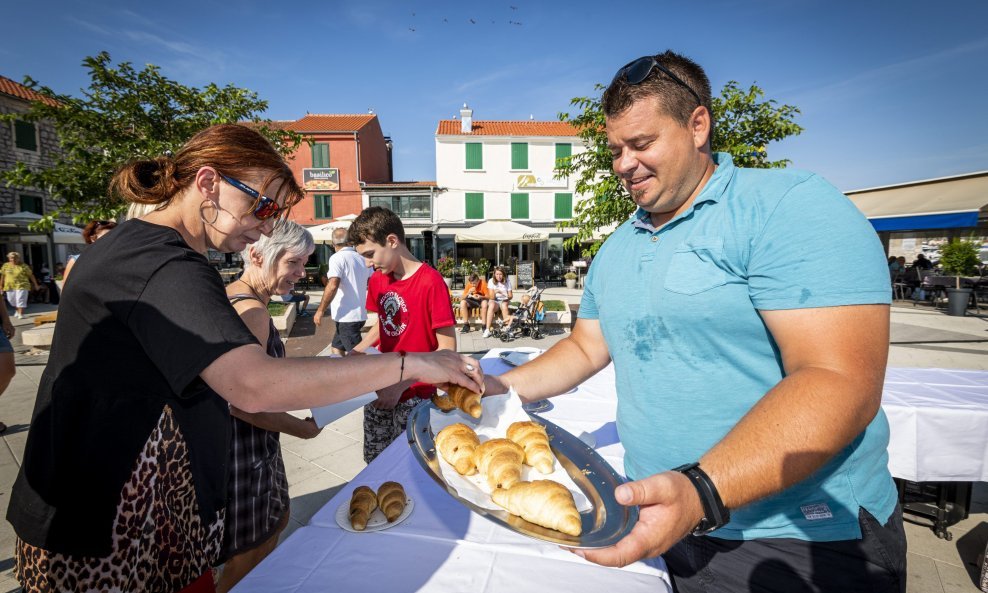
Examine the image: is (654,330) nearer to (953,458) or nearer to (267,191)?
(267,191)

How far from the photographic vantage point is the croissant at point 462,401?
1761 mm

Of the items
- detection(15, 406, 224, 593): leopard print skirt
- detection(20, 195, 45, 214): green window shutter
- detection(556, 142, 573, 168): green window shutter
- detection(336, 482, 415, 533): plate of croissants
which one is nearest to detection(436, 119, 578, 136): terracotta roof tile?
→ detection(556, 142, 573, 168): green window shutter

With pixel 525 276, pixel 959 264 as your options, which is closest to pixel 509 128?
pixel 525 276

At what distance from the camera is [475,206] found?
92.8ft

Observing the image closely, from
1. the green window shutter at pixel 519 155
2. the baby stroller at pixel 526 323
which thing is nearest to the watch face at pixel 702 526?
the baby stroller at pixel 526 323

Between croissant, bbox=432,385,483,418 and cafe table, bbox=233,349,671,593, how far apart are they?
1.22 feet

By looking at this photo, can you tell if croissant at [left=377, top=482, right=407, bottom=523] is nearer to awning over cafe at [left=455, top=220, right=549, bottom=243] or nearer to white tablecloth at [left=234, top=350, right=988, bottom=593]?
white tablecloth at [left=234, top=350, right=988, bottom=593]

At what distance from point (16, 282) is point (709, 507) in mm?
19237

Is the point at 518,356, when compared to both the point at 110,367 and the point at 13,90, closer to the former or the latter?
the point at 110,367

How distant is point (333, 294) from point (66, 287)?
562 centimetres

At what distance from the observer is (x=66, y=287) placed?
1.18 m

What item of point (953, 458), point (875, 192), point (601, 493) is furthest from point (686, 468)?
point (875, 192)

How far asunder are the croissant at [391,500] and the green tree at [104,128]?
966 centimetres

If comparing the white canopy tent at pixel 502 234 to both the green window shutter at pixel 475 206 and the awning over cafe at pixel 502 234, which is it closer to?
the awning over cafe at pixel 502 234
